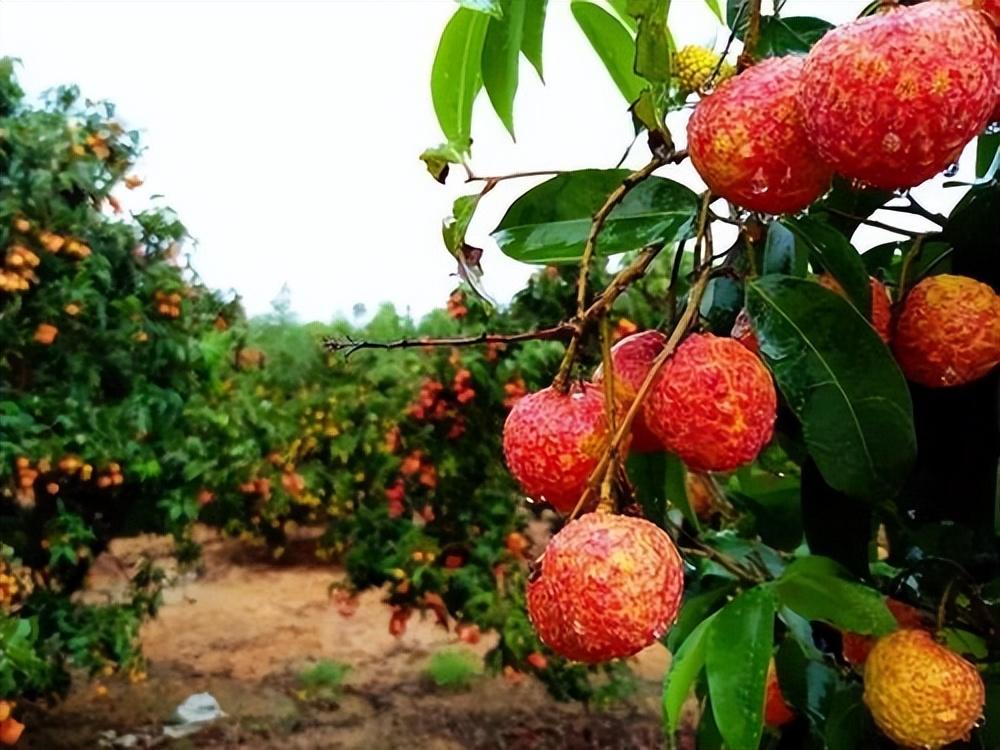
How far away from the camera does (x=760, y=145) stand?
29cm

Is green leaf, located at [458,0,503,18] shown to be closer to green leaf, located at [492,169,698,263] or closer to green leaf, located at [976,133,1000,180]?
green leaf, located at [492,169,698,263]

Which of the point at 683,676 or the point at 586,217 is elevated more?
the point at 586,217

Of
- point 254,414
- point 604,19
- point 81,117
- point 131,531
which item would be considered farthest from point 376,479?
point 604,19

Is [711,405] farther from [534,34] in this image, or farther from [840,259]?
[534,34]

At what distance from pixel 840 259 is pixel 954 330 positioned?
4 centimetres

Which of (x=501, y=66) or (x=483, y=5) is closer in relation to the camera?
(x=483, y=5)

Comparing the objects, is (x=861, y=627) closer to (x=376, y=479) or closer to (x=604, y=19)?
(x=604, y=19)

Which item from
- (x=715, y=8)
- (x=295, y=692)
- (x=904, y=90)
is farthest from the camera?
(x=295, y=692)

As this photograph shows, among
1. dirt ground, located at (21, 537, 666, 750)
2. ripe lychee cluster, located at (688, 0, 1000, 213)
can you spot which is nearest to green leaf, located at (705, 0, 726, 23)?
ripe lychee cluster, located at (688, 0, 1000, 213)

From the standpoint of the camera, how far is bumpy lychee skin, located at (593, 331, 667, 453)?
33 centimetres

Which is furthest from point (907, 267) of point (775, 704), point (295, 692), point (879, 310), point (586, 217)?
point (295, 692)

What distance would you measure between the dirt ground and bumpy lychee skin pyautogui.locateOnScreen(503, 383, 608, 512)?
1.95 metres

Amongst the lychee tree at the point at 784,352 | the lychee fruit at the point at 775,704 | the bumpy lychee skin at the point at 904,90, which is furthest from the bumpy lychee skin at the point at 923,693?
the bumpy lychee skin at the point at 904,90

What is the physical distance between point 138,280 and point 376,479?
2.01 feet
